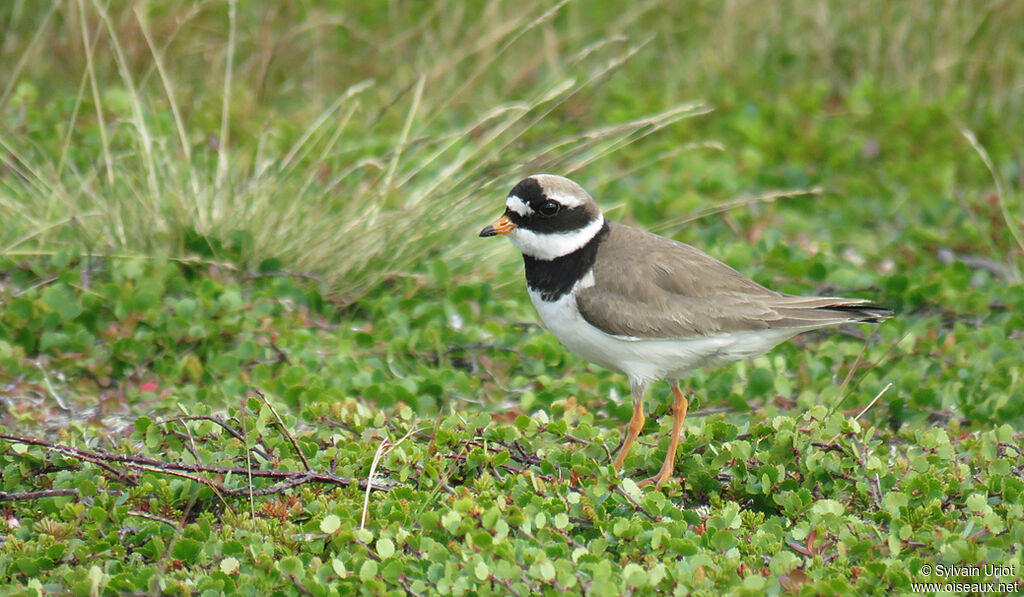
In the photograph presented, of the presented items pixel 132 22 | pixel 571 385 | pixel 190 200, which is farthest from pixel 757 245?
pixel 132 22

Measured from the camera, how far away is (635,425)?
5074 mm

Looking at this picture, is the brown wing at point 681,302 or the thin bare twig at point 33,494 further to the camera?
the brown wing at point 681,302

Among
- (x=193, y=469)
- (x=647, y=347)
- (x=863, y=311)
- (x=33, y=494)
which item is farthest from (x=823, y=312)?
(x=33, y=494)

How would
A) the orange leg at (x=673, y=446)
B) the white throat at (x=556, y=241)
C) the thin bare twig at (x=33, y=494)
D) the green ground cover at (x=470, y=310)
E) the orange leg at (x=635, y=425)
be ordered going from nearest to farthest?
the green ground cover at (x=470, y=310) < the thin bare twig at (x=33, y=494) < the orange leg at (x=673, y=446) < the orange leg at (x=635, y=425) < the white throat at (x=556, y=241)

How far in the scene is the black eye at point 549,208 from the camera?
5.32 meters

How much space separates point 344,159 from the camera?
8523mm

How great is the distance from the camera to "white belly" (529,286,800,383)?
5.10 m

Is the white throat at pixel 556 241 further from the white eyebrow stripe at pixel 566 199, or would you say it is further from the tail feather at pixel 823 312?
the tail feather at pixel 823 312

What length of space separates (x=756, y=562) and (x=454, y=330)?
2.96m

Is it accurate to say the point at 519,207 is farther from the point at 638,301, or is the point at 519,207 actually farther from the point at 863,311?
the point at 863,311

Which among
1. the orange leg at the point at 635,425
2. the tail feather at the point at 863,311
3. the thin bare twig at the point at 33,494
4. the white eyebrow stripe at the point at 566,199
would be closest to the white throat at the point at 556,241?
the white eyebrow stripe at the point at 566,199

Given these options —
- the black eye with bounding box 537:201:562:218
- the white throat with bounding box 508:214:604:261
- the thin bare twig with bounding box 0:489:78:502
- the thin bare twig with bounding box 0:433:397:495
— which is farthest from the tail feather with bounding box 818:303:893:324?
the thin bare twig with bounding box 0:489:78:502

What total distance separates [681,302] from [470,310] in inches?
76.4

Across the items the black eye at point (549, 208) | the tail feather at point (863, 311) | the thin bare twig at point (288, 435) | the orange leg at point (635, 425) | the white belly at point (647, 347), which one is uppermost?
the black eye at point (549, 208)
